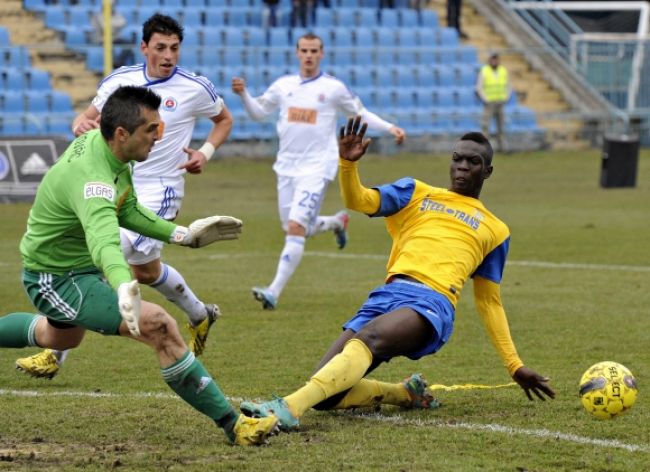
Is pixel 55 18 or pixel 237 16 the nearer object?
pixel 55 18

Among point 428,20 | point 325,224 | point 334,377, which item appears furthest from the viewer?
point 428,20

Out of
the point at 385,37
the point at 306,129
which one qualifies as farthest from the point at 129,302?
the point at 385,37

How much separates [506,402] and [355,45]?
25.8m

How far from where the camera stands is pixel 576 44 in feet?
114

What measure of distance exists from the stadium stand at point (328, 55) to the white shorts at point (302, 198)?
1404cm

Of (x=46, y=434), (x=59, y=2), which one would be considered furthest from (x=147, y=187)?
(x=59, y=2)

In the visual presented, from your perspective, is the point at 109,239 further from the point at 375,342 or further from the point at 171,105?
the point at 171,105

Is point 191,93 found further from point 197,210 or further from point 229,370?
point 197,210

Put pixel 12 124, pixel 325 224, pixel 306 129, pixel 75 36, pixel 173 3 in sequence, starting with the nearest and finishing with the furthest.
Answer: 1. pixel 306 129
2. pixel 325 224
3. pixel 12 124
4. pixel 75 36
5. pixel 173 3

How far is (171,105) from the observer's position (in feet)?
31.2

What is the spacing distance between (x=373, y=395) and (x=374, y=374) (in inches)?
55.4

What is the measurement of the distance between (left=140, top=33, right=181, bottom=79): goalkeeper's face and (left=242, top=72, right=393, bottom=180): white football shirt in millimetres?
3151

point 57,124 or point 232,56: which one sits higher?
point 232,56

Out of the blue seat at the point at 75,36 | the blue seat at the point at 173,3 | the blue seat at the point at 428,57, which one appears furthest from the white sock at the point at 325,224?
the blue seat at the point at 428,57
